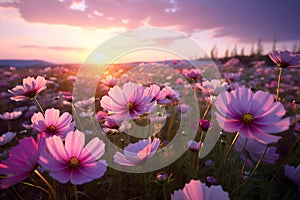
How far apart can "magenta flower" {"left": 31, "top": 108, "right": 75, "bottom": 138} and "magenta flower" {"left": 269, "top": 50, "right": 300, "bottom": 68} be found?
3.08ft

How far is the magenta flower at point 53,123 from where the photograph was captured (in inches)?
32.3

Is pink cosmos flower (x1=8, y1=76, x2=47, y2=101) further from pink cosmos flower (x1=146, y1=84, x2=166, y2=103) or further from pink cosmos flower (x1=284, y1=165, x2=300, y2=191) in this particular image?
pink cosmos flower (x1=284, y1=165, x2=300, y2=191)

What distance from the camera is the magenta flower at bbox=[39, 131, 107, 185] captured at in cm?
57

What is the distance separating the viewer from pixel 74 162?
2.09ft

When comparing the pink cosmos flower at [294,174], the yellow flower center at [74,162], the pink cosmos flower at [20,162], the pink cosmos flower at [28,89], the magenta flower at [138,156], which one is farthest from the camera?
the pink cosmos flower at [28,89]

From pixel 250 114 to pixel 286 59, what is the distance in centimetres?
46

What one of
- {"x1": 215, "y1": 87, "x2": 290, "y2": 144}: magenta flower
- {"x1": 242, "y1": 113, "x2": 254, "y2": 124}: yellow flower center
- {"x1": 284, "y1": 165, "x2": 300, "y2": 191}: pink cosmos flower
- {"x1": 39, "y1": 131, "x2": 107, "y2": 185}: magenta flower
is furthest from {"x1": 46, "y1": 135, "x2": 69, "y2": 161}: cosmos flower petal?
{"x1": 284, "y1": 165, "x2": 300, "y2": 191}: pink cosmos flower

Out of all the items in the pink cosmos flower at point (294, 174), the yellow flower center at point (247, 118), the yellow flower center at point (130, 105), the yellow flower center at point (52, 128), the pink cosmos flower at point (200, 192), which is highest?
the yellow flower center at point (247, 118)

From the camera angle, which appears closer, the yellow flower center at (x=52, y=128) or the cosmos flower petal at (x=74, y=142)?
the cosmos flower petal at (x=74, y=142)

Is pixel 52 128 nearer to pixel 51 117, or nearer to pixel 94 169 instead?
pixel 51 117

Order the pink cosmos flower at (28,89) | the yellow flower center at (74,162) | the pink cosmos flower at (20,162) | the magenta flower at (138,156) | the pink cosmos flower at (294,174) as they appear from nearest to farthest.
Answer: the pink cosmos flower at (20,162) < the yellow flower center at (74,162) < the magenta flower at (138,156) < the pink cosmos flower at (294,174) < the pink cosmos flower at (28,89)

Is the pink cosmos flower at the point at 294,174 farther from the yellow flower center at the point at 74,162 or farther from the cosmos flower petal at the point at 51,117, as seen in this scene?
the cosmos flower petal at the point at 51,117

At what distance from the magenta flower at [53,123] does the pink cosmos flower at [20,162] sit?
259 mm

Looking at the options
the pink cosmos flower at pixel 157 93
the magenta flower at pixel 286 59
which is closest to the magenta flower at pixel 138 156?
the pink cosmos flower at pixel 157 93
